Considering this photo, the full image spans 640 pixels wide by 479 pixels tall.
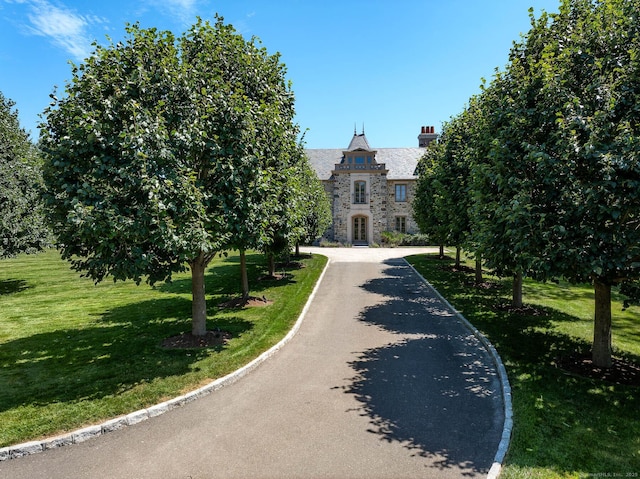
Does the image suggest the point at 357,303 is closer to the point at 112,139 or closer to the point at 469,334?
the point at 469,334

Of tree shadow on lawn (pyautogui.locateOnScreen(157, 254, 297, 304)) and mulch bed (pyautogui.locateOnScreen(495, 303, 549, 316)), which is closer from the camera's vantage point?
mulch bed (pyautogui.locateOnScreen(495, 303, 549, 316))

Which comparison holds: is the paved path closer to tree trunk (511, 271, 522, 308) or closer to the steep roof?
tree trunk (511, 271, 522, 308)

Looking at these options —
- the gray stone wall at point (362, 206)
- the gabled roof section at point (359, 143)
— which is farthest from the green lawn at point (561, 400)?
the gabled roof section at point (359, 143)

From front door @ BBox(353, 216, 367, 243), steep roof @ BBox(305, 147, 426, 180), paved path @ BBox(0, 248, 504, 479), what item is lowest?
paved path @ BBox(0, 248, 504, 479)

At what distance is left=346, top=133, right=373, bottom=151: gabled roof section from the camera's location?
40594 millimetres

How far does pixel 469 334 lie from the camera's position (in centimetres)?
1055

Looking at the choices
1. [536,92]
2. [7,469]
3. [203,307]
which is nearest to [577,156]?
[536,92]

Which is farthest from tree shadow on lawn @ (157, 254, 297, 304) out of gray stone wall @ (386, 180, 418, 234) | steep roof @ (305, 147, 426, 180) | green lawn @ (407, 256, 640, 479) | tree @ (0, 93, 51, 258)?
steep roof @ (305, 147, 426, 180)

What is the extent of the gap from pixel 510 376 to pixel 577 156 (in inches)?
176

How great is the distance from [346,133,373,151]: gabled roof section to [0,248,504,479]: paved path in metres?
32.9

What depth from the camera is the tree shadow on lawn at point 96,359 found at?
7.17m

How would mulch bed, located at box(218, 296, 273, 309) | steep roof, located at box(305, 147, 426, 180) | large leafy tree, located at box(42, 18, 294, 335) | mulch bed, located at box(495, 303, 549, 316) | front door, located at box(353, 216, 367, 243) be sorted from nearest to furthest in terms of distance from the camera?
1. large leafy tree, located at box(42, 18, 294, 335)
2. mulch bed, located at box(495, 303, 549, 316)
3. mulch bed, located at box(218, 296, 273, 309)
4. front door, located at box(353, 216, 367, 243)
5. steep roof, located at box(305, 147, 426, 180)

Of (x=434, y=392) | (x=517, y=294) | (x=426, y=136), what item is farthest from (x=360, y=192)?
(x=434, y=392)

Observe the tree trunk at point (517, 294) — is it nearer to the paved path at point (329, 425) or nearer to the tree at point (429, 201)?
the paved path at point (329, 425)
